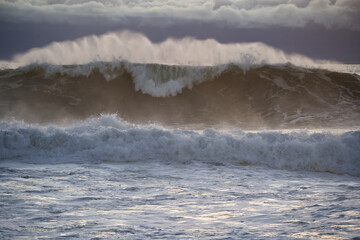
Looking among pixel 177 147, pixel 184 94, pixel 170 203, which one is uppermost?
pixel 184 94

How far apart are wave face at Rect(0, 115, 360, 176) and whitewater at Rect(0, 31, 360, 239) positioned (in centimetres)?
3

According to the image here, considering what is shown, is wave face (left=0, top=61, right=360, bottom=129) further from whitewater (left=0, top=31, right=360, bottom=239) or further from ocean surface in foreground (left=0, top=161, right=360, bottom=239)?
ocean surface in foreground (left=0, top=161, right=360, bottom=239)

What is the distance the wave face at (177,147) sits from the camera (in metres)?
8.48

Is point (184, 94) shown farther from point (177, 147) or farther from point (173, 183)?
point (173, 183)

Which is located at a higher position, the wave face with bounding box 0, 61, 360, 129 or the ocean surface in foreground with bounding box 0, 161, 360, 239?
the wave face with bounding box 0, 61, 360, 129

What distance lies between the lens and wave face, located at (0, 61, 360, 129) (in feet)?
55.3

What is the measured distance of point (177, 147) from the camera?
8.86 m

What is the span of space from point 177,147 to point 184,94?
11206mm

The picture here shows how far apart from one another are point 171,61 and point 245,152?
13513mm

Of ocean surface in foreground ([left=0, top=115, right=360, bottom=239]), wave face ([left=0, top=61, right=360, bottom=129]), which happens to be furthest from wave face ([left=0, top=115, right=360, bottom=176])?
wave face ([left=0, top=61, right=360, bottom=129])

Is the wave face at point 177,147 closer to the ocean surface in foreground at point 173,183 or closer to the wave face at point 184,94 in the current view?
Result: the ocean surface in foreground at point 173,183

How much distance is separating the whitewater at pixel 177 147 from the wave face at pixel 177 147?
0.03m

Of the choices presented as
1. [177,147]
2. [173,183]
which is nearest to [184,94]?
[177,147]

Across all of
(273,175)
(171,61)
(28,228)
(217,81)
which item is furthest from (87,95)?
(28,228)
